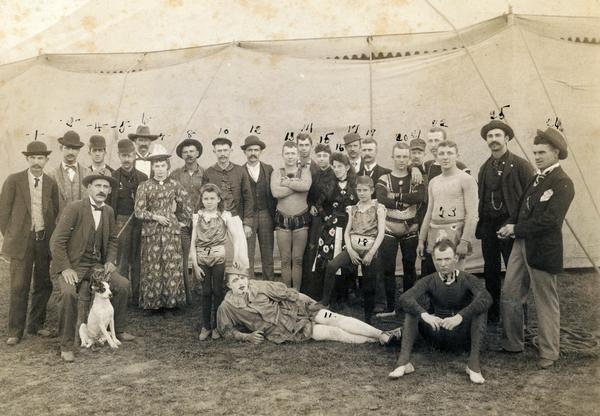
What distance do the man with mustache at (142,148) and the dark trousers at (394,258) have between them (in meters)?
2.20

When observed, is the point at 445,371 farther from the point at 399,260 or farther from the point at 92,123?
the point at 92,123

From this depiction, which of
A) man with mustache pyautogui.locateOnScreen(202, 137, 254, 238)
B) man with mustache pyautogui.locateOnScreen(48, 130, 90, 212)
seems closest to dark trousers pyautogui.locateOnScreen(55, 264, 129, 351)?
man with mustache pyautogui.locateOnScreen(48, 130, 90, 212)

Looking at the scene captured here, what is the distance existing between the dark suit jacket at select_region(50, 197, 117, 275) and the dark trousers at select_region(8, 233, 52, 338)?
32 centimetres

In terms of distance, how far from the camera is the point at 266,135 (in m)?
6.34

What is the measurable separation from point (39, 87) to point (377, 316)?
4.82 metres

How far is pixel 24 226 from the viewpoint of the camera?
4.20 m

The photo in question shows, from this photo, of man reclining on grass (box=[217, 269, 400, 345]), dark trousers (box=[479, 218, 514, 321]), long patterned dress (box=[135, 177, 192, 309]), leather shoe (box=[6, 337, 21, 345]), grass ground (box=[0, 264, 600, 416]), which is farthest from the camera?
long patterned dress (box=[135, 177, 192, 309])

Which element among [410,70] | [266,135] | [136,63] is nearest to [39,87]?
[136,63]

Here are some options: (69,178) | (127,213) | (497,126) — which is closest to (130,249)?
(127,213)

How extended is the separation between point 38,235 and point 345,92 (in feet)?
11.0

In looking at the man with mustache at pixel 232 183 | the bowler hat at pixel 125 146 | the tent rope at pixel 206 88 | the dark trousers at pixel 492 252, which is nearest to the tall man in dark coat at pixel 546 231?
the dark trousers at pixel 492 252

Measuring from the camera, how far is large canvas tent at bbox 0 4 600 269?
5.54 metres

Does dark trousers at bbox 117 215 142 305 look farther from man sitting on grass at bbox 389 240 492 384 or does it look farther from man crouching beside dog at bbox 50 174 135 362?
man sitting on grass at bbox 389 240 492 384

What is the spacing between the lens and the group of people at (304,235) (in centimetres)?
356
